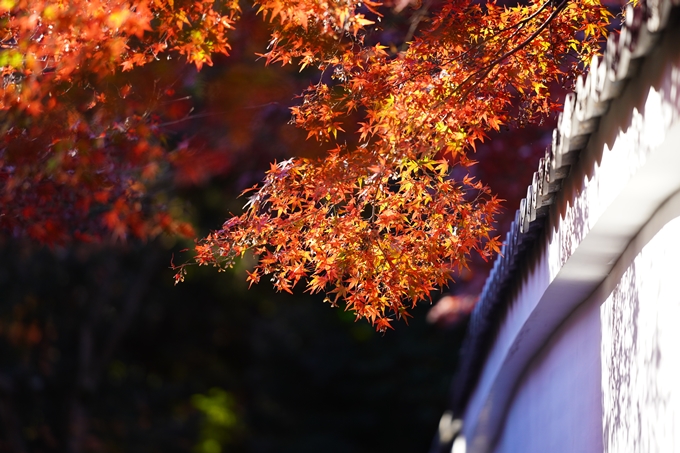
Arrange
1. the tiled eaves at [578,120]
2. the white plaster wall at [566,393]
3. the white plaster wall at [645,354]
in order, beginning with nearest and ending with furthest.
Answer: the tiled eaves at [578,120], the white plaster wall at [645,354], the white plaster wall at [566,393]

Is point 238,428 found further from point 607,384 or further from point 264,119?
point 607,384

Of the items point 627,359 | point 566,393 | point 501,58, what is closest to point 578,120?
point 501,58

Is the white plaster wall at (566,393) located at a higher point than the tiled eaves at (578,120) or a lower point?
lower

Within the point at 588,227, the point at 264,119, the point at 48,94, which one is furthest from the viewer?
the point at 264,119

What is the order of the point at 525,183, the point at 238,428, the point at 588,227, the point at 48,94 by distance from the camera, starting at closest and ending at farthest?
the point at 588,227, the point at 48,94, the point at 525,183, the point at 238,428

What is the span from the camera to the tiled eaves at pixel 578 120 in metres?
1.95

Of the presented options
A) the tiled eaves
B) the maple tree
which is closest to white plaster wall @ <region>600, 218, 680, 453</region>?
the tiled eaves

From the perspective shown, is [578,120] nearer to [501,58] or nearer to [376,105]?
[501,58]

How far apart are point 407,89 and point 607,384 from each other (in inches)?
58.2

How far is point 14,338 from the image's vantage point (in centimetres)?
1240

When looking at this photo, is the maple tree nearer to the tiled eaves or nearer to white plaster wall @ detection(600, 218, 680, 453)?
the tiled eaves

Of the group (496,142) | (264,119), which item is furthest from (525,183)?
(264,119)

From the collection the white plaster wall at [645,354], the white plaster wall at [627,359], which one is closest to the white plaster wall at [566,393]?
the white plaster wall at [627,359]

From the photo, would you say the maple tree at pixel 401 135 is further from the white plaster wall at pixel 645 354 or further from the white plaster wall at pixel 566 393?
the white plaster wall at pixel 566 393
